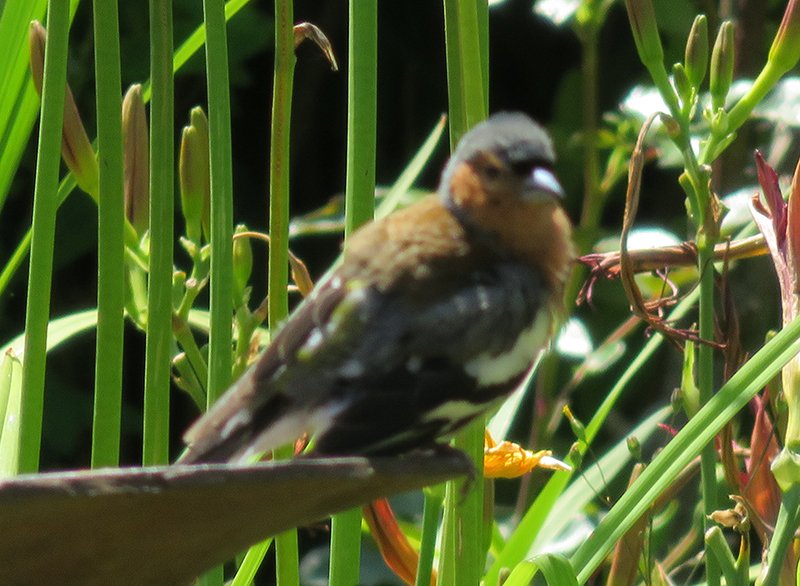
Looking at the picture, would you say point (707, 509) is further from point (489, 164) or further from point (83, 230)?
point (83, 230)

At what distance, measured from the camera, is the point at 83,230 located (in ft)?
8.14

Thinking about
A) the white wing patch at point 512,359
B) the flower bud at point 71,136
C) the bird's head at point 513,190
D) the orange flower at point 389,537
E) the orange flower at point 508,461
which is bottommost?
the orange flower at point 389,537

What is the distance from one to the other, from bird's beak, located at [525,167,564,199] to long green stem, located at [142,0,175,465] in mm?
307

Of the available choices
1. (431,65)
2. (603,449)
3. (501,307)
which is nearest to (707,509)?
(501,307)

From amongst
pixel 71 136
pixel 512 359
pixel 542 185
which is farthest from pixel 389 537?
pixel 71 136

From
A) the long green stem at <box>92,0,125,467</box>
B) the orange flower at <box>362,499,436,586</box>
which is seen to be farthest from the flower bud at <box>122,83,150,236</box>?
the orange flower at <box>362,499,436,586</box>

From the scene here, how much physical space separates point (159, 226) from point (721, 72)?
507mm

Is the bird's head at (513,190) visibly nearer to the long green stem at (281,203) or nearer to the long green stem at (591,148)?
the long green stem at (281,203)

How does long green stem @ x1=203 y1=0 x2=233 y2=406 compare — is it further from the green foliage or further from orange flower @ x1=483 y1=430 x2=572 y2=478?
orange flower @ x1=483 y1=430 x2=572 y2=478

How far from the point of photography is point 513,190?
117 centimetres

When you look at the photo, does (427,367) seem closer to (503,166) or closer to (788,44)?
(503,166)

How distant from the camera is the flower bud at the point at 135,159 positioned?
121 centimetres

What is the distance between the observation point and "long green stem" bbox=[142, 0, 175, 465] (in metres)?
1.07

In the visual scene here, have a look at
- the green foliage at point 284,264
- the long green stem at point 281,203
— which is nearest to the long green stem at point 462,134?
the green foliage at point 284,264
